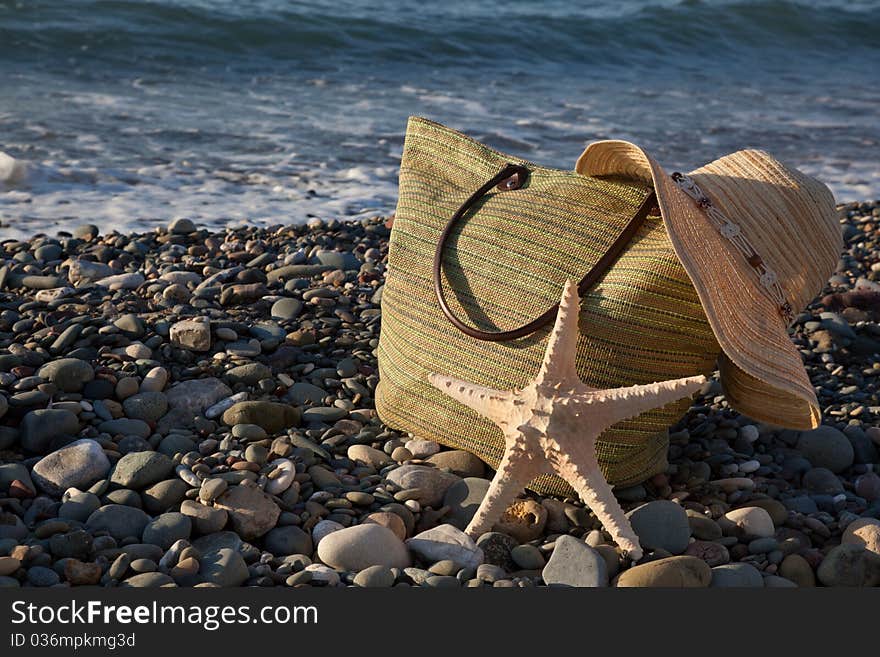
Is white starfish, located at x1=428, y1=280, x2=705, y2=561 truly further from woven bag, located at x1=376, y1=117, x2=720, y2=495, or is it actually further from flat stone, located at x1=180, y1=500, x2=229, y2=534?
flat stone, located at x1=180, y1=500, x2=229, y2=534

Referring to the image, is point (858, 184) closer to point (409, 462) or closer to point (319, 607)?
point (409, 462)

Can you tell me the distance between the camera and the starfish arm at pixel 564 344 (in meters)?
2.61

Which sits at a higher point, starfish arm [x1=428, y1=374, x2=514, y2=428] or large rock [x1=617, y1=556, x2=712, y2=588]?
starfish arm [x1=428, y1=374, x2=514, y2=428]

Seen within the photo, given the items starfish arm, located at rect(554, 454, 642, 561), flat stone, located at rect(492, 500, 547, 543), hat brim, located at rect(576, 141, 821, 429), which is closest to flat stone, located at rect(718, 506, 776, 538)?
hat brim, located at rect(576, 141, 821, 429)

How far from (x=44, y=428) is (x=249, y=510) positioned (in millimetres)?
820

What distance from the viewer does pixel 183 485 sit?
2.86 metres

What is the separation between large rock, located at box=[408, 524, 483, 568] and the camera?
265cm

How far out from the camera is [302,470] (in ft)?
10.0

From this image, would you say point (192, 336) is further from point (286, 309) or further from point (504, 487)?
point (504, 487)

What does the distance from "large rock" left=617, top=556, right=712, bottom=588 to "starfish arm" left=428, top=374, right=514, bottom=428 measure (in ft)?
1.74

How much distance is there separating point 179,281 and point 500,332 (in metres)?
2.26

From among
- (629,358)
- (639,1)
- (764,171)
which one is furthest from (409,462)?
(639,1)

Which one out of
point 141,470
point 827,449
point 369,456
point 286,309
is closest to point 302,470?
point 369,456

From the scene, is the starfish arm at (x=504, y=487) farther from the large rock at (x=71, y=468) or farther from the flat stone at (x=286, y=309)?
the flat stone at (x=286, y=309)
